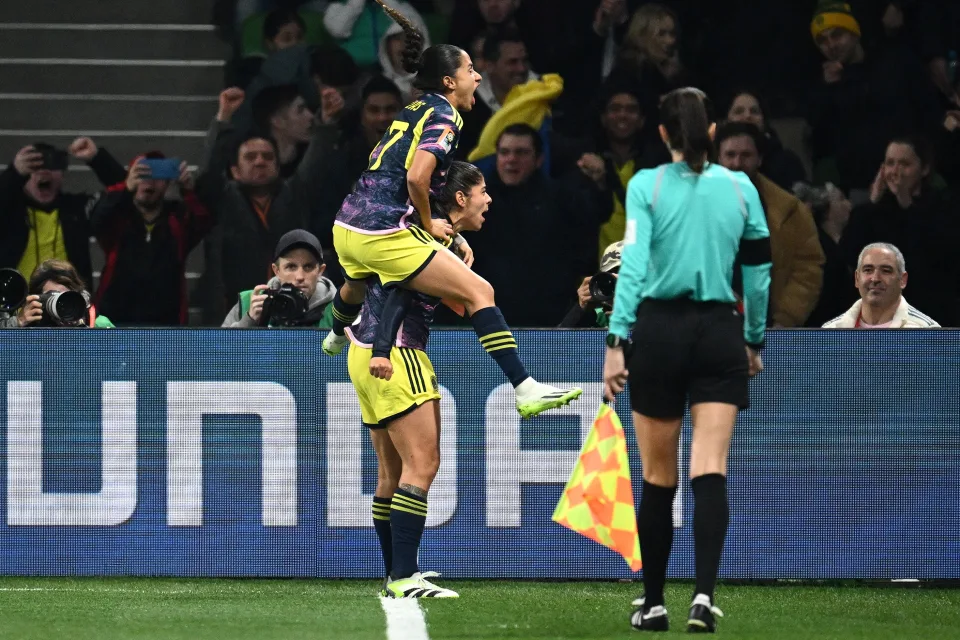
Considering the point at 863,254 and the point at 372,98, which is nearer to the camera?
the point at 863,254

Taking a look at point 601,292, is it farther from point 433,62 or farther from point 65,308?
point 65,308

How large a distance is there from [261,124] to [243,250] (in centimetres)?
91

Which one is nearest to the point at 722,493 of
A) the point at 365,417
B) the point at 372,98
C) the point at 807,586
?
the point at 365,417

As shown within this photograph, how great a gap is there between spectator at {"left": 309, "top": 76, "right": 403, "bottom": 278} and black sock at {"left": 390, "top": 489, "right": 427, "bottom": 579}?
182 inches

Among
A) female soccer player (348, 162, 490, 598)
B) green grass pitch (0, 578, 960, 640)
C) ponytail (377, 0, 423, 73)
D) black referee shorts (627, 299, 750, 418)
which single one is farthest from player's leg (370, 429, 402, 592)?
black referee shorts (627, 299, 750, 418)

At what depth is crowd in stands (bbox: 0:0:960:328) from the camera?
1013 centimetres

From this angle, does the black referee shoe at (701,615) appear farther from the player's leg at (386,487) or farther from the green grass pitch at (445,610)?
the player's leg at (386,487)

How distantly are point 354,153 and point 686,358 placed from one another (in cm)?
604

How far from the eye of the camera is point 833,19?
1084cm

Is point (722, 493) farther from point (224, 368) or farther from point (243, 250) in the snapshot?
point (243, 250)

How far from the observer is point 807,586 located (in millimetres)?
7430

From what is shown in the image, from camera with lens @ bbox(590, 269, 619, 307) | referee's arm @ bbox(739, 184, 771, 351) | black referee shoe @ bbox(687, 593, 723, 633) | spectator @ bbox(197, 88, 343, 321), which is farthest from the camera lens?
spectator @ bbox(197, 88, 343, 321)

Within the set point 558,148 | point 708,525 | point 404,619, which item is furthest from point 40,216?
point 708,525

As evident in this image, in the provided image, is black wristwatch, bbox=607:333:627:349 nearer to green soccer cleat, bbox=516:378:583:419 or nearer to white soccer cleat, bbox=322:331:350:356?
green soccer cleat, bbox=516:378:583:419
